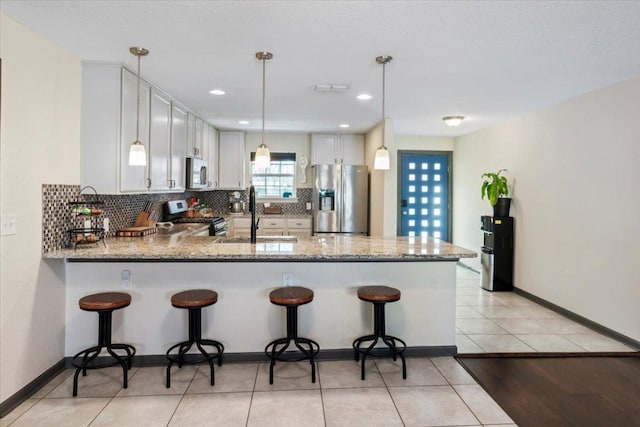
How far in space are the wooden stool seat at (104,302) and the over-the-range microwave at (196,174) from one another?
88.0 inches

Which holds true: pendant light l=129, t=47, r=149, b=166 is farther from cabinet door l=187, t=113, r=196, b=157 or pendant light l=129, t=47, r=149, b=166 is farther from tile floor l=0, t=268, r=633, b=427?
cabinet door l=187, t=113, r=196, b=157

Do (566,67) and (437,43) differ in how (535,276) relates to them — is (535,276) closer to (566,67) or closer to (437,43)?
(566,67)

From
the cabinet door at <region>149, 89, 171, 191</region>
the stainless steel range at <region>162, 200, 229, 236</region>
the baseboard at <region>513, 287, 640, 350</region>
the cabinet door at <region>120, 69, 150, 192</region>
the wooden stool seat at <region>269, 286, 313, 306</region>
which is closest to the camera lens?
the wooden stool seat at <region>269, 286, 313, 306</region>

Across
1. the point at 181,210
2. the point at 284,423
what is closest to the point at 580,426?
the point at 284,423

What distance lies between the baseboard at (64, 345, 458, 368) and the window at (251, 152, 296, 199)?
3.81m

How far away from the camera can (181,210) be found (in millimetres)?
5195

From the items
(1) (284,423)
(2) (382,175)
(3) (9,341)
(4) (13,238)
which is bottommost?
(1) (284,423)

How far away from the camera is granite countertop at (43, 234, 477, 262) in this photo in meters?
2.57

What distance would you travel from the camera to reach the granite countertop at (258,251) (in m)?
2.57

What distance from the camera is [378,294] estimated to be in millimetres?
2656

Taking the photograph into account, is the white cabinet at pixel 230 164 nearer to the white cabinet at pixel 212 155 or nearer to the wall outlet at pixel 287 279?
the white cabinet at pixel 212 155

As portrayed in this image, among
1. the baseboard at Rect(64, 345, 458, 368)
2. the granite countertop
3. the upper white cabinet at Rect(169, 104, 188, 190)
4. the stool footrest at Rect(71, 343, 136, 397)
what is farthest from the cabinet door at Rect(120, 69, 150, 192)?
the baseboard at Rect(64, 345, 458, 368)

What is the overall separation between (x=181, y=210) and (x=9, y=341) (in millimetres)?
3040

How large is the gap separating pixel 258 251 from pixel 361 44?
1.62 meters
